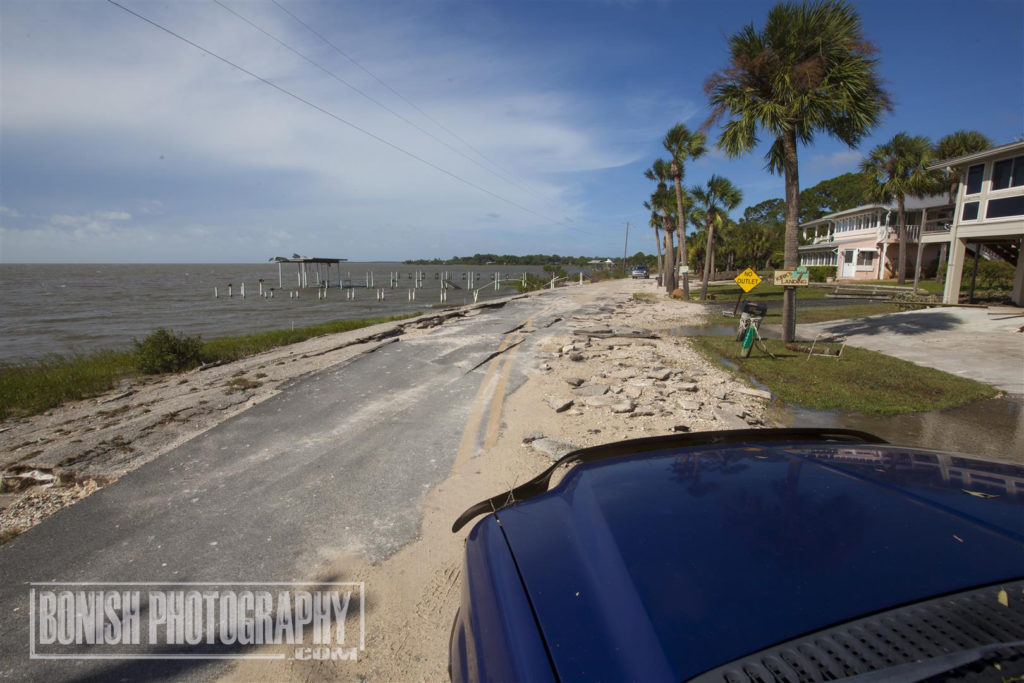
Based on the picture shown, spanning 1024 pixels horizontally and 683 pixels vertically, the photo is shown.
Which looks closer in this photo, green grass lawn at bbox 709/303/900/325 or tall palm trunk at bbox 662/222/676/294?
green grass lawn at bbox 709/303/900/325

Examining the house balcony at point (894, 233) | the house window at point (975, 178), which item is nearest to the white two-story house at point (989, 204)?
the house window at point (975, 178)

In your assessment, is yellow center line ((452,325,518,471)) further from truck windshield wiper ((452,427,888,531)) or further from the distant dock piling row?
the distant dock piling row

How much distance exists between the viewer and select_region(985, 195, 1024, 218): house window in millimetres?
20109

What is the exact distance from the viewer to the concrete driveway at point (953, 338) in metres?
11.3

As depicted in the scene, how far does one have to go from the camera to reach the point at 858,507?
68.8 inches

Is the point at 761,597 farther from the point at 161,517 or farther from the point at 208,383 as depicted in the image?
the point at 208,383

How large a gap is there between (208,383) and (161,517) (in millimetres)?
7048

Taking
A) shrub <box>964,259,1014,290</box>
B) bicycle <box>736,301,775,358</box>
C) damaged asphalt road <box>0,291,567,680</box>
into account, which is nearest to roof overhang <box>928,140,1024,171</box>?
shrub <box>964,259,1014,290</box>

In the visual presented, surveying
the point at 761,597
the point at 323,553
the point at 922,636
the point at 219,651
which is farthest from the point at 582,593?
the point at 323,553

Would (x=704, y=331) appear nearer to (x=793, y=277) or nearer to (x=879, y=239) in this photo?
(x=793, y=277)

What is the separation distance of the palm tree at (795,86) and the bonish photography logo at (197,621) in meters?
15.1

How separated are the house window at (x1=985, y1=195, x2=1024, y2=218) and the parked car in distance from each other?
27.0 metres

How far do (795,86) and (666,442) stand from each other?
50.7ft

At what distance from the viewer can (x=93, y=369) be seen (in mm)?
14164
